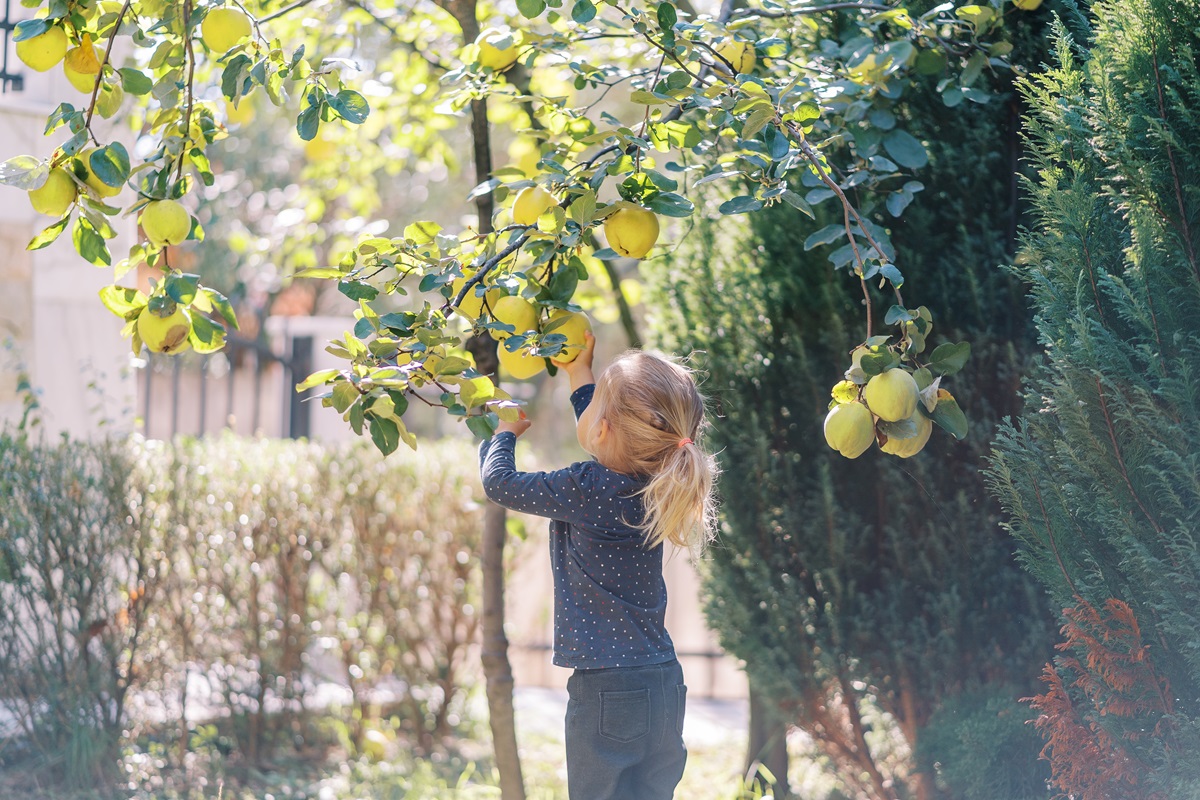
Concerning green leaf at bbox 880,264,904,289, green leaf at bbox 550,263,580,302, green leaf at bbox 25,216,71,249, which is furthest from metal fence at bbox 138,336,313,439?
green leaf at bbox 880,264,904,289

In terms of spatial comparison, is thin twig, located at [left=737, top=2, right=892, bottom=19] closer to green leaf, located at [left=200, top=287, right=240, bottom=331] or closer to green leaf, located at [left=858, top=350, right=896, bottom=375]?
green leaf, located at [left=858, top=350, right=896, bottom=375]

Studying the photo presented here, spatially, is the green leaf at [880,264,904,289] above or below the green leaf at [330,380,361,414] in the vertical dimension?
above

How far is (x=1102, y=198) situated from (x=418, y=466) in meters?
3.03

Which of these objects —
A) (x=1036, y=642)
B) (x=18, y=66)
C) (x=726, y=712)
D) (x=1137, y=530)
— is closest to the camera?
(x=1137, y=530)

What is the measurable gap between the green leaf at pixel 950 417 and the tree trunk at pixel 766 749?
6.15ft

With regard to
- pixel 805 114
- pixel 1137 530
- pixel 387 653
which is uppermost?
pixel 805 114

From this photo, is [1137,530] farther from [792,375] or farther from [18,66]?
[18,66]

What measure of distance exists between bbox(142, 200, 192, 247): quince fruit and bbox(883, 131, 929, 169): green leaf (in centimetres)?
143

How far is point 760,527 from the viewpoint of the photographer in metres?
3.03

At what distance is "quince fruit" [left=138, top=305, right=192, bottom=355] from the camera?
5.97ft

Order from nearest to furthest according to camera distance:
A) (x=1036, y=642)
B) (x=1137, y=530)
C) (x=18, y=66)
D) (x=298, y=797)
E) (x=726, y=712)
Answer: (x=1137, y=530) → (x=1036, y=642) → (x=298, y=797) → (x=18, y=66) → (x=726, y=712)

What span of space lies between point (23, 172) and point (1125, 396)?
1.94 metres

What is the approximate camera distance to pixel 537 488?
219cm

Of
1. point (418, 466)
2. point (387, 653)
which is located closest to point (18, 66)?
point (418, 466)
